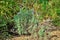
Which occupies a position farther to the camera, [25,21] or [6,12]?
[6,12]

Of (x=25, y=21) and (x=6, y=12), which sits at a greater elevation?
(x=6, y=12)

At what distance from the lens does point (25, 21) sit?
12.6ft

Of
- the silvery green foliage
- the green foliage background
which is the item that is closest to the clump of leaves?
the green foliage background

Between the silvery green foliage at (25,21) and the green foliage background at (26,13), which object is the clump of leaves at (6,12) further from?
the silvery green foliage at (25,21)

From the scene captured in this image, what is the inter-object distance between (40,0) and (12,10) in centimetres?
59

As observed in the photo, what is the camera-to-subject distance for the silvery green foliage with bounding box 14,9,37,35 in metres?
3.79

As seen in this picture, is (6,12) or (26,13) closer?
(26,13)

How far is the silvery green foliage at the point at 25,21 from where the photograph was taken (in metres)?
3.79

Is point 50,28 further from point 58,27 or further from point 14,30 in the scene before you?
point 14,30

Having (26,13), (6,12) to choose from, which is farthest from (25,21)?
(6,12)

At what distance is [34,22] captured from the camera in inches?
149

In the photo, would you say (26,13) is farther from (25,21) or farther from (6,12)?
(6,12)

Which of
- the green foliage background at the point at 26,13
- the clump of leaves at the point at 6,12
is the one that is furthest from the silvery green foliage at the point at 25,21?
the clump of leaves at the point at 6,12

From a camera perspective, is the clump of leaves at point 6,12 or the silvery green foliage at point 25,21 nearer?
the silvery green foliage at point 25,21
